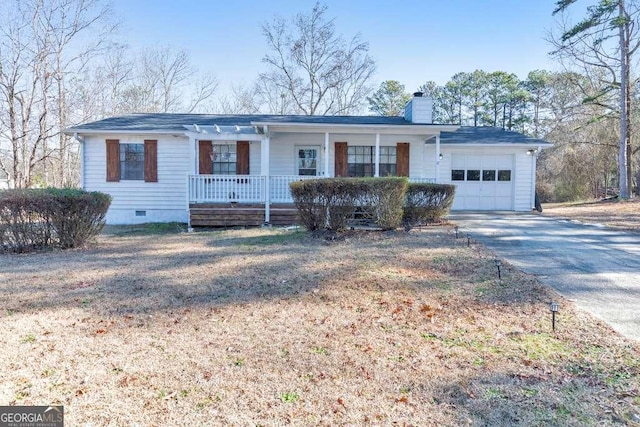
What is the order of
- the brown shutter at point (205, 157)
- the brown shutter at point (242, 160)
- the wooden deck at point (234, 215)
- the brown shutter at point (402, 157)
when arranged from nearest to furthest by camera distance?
the wooden deck at point (234, 215) → the brown shutter at point (205, 157) → the brown shutter at point (242, 160) → the brown shutter at point (402, 157)

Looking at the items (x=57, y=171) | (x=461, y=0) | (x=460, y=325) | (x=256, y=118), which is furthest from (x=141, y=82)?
(x=460, y=325)

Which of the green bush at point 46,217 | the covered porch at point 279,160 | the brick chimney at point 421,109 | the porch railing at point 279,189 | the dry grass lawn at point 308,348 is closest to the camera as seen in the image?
the dry grass lawn at point 308,348

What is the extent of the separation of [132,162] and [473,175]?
11.8 meters

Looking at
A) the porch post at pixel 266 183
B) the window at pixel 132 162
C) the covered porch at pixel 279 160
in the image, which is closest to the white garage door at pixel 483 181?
the covered porch at pixel 279 160

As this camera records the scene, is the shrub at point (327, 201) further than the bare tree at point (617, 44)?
No

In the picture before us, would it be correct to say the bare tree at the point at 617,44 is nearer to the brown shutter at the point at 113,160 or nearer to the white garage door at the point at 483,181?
the white garage door at the point at 483,181

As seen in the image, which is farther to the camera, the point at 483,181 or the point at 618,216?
the point at 483,181

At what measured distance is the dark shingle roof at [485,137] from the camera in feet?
47.2

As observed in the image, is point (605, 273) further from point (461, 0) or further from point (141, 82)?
point (141, 82)

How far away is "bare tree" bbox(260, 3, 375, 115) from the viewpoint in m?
28.3

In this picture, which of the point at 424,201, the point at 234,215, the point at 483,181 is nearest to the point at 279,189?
the point at 234,215

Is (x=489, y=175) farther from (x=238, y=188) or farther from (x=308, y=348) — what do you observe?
(x=308, y=348)

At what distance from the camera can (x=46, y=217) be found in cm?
732

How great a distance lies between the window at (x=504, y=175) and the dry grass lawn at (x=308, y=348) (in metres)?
10.4
